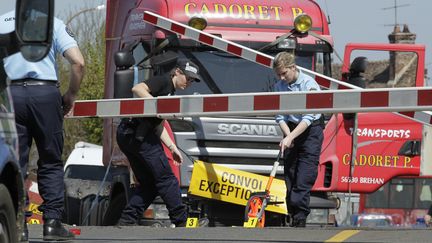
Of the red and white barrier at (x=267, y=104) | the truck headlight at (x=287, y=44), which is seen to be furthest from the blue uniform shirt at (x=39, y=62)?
the truck headlight at (x=287, y=44)

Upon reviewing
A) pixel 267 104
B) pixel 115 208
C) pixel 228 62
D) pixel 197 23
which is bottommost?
pixel 115 208

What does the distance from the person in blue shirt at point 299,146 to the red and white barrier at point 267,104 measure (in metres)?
1.85

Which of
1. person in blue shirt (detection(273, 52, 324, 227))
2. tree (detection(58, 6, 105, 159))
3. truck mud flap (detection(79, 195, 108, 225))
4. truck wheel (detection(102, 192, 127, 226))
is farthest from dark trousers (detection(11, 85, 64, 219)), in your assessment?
tree (detection(58, 6, 105, 159))

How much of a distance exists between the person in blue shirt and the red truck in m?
0.89

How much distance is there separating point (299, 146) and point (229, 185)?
1.07 metres

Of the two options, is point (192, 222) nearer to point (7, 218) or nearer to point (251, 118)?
point (251, 118)

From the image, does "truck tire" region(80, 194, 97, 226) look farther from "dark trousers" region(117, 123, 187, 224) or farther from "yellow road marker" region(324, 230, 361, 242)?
"yellow road marker" region(324, 230, 361, 242)

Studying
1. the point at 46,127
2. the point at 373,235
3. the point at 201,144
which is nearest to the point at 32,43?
the point at 46,127

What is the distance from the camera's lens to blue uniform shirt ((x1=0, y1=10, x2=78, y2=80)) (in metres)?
10.3

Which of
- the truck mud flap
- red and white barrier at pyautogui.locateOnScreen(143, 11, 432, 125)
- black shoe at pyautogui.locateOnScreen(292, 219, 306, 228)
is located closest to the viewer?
black shoe at pyautogui.locateOnScreen(292, 219, 306, 228)

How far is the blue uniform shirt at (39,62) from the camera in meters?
10.3

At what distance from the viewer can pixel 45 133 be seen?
404 inches

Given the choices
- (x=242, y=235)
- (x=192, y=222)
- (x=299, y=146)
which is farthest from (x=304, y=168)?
(x=242, y=235)

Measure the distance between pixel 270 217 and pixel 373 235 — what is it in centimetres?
316
